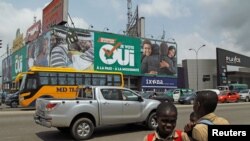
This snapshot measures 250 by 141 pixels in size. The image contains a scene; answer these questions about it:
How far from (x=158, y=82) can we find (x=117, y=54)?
916 cm

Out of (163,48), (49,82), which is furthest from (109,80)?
(163,48)

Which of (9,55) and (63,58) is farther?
(9,55)

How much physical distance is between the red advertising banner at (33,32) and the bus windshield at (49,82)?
40431mm

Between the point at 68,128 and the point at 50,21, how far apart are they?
164 feet

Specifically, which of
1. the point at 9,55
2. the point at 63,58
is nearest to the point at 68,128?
the point at 63,58

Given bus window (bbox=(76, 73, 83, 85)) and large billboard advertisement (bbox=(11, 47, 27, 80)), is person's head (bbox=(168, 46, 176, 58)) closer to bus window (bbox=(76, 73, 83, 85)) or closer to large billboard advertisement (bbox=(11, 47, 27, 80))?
large billboard advertisement (bbox=(11, 47, 27, 80))

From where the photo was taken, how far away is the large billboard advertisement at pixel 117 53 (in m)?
53.2

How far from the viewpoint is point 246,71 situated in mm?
88562


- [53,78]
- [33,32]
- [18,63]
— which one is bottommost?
[53,78]

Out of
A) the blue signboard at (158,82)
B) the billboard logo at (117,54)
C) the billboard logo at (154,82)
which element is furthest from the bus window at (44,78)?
the billboard logo at (154,82)

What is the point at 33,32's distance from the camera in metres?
72.3

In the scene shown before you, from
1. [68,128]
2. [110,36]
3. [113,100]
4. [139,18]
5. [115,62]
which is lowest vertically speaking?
[68,128]

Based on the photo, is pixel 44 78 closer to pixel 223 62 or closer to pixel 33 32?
pixel 33 32

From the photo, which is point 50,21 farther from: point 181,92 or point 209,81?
point 209,81
